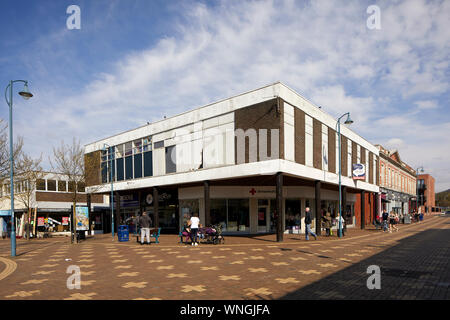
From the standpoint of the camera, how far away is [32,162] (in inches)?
1163

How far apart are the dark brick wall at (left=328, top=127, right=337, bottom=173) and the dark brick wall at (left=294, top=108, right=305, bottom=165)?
4.92m

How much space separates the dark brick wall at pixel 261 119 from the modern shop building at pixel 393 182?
28540 millimetres

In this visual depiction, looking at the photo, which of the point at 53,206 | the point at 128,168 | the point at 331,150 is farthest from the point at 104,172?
the point at 331,150

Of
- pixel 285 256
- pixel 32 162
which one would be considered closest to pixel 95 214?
pixel 32 162

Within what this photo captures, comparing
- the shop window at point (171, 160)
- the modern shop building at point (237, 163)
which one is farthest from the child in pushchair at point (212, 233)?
the shop window at point (171, 160)

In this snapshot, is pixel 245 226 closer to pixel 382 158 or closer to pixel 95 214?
pixel 95 214

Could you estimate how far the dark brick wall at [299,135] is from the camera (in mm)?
22266

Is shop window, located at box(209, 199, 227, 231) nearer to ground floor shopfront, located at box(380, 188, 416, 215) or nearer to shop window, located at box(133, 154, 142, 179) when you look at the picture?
shop window, located at box(133, 154, 142, 179)

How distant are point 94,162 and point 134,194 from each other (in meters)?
4.81

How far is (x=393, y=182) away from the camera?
5203 centimetres

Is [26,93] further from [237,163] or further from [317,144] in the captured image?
[317,144]

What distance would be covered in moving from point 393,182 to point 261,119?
3896 cm
